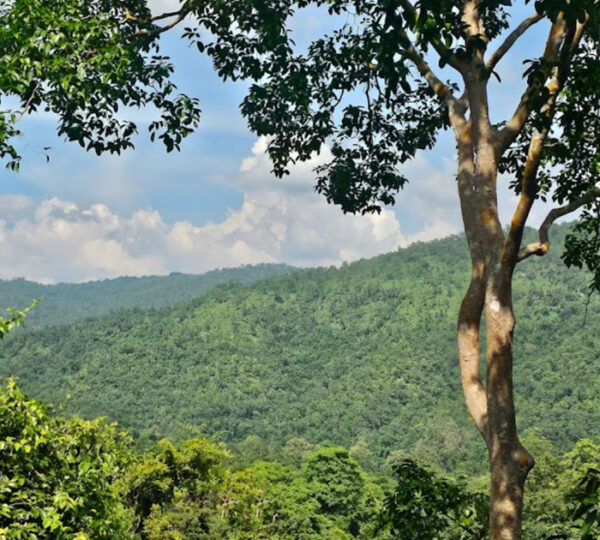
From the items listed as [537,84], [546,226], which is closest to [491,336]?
[546,226]

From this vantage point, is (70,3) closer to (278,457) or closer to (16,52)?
(16,52)

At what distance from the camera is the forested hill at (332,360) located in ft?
312

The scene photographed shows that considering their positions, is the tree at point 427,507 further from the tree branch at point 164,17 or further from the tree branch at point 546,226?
the tree branch at point 164,17

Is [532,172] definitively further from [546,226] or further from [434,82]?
[434,82]

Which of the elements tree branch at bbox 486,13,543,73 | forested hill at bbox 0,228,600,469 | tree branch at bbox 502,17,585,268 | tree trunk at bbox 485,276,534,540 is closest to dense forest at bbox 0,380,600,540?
tree trunk at bbox 485,276,534,540

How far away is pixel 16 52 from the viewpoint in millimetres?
5484

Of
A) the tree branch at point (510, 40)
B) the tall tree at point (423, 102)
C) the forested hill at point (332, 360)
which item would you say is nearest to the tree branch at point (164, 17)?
the tall tree at point (423, 102)

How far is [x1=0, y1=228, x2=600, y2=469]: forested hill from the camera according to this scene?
9506 cm

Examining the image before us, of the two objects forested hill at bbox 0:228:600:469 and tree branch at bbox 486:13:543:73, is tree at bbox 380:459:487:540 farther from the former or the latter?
forested hill at bbox 0:228:600:469

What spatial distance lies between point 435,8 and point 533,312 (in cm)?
13216

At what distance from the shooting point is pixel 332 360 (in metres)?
138

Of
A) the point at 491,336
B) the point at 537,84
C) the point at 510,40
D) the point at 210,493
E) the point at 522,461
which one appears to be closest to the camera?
the point at 522,461

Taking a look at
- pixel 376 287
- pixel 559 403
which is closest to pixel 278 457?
pixel 559 403

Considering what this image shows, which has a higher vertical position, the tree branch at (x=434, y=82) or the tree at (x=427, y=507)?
the tree branch at (x=434, y=82)
